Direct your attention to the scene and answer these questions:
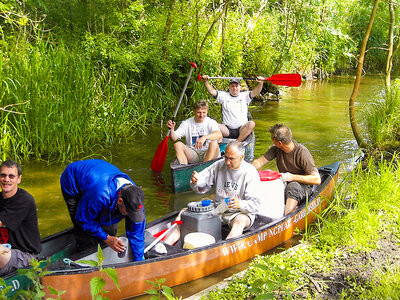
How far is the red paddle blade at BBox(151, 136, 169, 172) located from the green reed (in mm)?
1362

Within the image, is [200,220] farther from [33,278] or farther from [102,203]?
[33,278]

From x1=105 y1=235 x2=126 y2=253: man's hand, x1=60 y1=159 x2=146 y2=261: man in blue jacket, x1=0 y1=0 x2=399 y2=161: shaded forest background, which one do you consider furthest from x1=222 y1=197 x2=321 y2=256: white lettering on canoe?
x1=0 y1=0 x2=399 y2=161: shaded forest background

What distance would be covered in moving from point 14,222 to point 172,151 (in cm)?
606

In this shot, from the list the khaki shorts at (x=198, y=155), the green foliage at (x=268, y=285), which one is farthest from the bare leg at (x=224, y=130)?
the green foliage at (x=268, y=285)

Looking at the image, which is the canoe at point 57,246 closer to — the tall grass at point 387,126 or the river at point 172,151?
the river at point 172,151

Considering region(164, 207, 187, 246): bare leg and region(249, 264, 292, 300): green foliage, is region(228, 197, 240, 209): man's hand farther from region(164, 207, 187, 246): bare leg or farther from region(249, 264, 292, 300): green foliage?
region(249, 264, 292, 300): green foliage

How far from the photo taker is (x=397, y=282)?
354cm

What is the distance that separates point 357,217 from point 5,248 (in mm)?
3386

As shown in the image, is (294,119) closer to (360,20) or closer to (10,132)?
(10,132)

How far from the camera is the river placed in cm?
644

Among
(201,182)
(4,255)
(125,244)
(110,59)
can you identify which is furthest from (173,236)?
(110,59)

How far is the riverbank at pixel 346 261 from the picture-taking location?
355 centimetres

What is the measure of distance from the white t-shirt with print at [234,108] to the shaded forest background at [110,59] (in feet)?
7.19

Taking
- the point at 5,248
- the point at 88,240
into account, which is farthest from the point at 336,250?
the point at 5,248
